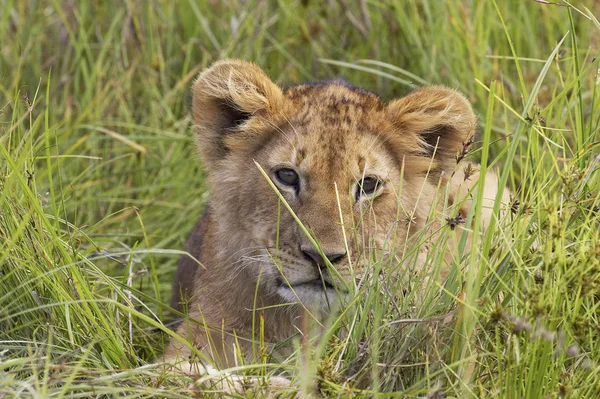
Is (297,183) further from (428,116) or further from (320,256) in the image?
(428,116)

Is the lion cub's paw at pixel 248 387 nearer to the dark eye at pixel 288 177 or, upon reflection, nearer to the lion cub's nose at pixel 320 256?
the lion cub's nose at pixel 320 256

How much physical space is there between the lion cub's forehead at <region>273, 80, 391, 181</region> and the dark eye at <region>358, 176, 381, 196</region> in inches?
1.5

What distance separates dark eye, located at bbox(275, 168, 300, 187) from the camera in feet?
11.5

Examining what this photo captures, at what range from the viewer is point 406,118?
368 cm

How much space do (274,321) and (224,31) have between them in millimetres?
2755

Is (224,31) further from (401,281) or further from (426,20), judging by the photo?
(401,281)

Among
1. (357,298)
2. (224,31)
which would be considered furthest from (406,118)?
(224,31)

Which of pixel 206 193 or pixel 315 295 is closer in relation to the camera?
pixel 315 295

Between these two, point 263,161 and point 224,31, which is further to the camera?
point 224,31

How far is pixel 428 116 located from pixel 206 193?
1.75m

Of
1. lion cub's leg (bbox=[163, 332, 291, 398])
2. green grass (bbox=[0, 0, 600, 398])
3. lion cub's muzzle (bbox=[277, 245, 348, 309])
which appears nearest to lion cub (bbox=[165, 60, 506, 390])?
lion cub's muzzle (bbox=[277, 245, 348, 309])

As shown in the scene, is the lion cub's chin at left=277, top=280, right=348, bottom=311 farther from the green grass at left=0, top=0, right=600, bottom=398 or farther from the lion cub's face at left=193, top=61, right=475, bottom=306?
the green grass at left=0, top=0, right=600, bottom=398

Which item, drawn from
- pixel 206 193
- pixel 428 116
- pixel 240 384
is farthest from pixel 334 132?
pixel 206 193

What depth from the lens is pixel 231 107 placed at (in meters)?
3.86
